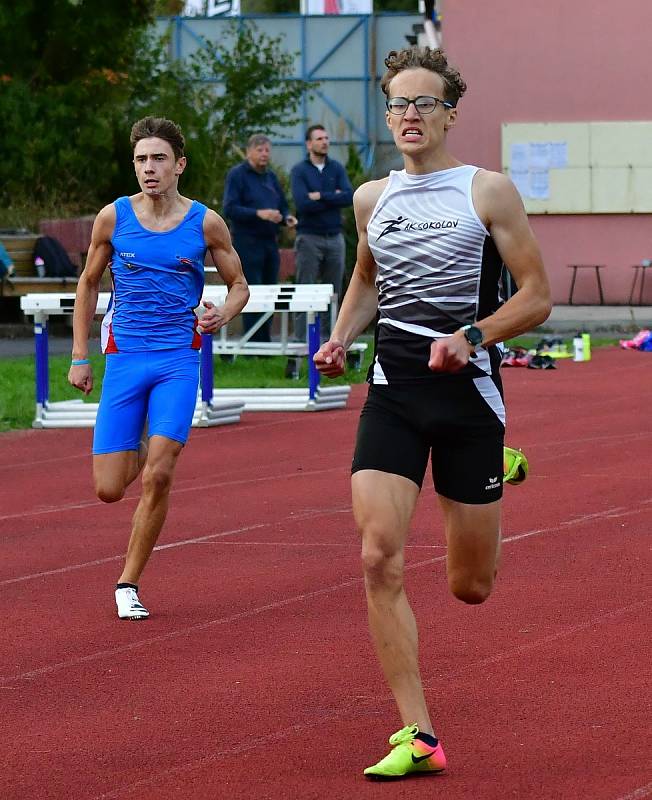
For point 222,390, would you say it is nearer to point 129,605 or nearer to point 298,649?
point 129,605

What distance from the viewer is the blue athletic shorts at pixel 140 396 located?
7.78m

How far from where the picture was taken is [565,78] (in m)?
28.8

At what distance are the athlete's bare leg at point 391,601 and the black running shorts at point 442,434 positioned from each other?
155 mm

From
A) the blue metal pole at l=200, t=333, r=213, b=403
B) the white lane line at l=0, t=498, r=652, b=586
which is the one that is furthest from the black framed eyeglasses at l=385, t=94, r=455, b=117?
the blue metal pole at l=200, t=333, r=213, b=403

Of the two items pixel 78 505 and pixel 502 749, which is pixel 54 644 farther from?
pixel 78 505

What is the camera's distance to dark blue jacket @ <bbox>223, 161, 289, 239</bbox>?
1773 cm

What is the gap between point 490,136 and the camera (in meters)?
29.3

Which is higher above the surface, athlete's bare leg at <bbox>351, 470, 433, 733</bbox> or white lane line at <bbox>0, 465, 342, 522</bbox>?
athlete's bare leg at <bbox>351, 470, 433, 733</bbox>

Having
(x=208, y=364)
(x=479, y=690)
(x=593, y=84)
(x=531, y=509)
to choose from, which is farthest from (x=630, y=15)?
(x=479, y=690)

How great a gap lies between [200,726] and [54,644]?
Answer: 148 centimetres

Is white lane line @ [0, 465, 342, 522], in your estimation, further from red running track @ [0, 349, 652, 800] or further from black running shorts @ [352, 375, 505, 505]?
black running shorts @ [352, 375, 505, 505]

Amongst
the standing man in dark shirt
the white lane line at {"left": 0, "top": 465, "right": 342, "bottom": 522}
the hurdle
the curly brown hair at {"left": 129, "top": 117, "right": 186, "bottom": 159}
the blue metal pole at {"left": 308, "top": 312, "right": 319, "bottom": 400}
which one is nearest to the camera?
the curly brown hair at {"left": 129, "top": 117, "right": 186, "bottom": 159}

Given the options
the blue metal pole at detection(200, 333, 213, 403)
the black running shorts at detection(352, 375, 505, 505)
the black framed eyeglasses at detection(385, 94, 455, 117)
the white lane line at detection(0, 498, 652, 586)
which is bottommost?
the white lane line at detection(0, 498, 652, 586)

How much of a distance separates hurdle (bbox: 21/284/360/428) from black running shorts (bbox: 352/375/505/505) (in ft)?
27.5
